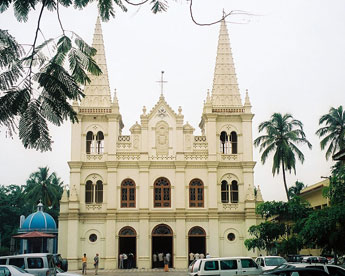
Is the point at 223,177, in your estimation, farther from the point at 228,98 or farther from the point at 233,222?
the point at 228,98

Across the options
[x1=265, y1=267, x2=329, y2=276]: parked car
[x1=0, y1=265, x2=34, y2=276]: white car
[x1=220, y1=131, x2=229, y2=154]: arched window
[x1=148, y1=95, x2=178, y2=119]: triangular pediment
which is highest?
[x1=148, y1=95, x2=178, y2=119]: triangular pediment

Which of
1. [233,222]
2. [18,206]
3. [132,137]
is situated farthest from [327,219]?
[18,206]

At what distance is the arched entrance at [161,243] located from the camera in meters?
41.4

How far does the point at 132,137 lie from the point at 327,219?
27.0 m

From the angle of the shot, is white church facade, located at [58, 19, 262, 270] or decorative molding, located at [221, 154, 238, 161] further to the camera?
decorative molding, located at [221, 154, 238, 161]

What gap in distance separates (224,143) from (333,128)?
9.79m

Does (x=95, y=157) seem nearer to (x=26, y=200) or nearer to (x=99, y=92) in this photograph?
(x=99, y=92)

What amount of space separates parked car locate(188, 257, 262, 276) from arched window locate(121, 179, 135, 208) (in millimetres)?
19300

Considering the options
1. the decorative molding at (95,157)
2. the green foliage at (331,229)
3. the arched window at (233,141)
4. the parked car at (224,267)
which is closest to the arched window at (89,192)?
the decorative molding at (95,157)

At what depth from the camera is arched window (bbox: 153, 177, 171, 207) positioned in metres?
42.5

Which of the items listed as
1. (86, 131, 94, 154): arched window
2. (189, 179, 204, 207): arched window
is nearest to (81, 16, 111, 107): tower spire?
(86, 131, 94, 154): arched window

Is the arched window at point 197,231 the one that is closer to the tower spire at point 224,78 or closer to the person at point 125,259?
the person at point 125,259

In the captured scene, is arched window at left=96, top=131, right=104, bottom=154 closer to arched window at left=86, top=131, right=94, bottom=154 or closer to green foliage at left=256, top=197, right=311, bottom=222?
arched window at left=86, top=131, right=94, bottom=154

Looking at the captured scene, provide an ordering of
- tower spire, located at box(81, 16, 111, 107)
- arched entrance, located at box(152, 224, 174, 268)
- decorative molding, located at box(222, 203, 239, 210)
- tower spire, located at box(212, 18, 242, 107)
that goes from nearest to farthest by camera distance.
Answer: arched entrance, located at box(152, 224, 174, 268) → decorative molding, located at box(222, 203, 239, 210) → tower spire, located at box(81, 16, 111, 107) → tower spire, located at box(212, 18, 242, 107)
